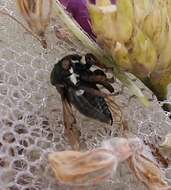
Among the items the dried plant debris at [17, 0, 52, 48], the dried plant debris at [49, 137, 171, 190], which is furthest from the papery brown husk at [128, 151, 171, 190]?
the dried plant debris at [17, 0, 52, 48]

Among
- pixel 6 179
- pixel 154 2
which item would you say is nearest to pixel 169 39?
pixel 154 2

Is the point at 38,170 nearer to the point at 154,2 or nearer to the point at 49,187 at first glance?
the point at 49,187

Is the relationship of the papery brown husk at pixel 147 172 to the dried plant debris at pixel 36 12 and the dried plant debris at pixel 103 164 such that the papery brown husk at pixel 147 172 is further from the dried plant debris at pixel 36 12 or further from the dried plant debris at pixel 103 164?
the dried plant debris at pixel 36 12

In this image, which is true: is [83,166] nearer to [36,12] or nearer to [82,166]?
[82,166]

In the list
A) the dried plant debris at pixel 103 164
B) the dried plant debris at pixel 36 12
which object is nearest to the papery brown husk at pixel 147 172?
the dried plant debris at pixel 103 164

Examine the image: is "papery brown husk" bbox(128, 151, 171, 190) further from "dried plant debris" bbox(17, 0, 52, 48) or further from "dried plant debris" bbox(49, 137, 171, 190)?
"dried plant debris" bbox(17, 0, 52, 48)
